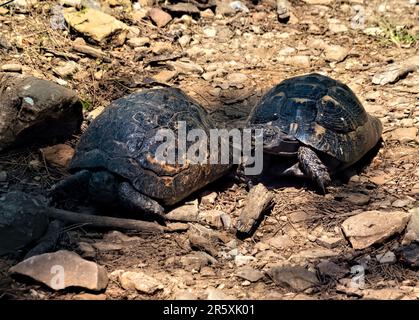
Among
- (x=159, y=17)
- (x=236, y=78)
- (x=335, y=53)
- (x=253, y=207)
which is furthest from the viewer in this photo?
(x=159, y=17)

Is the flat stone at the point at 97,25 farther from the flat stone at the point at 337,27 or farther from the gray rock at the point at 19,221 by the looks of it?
the gray rock at the point at 19,221

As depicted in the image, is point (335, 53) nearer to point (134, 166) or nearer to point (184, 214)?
point (184, 214)

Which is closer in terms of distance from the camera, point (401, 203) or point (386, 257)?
point (386, 257)

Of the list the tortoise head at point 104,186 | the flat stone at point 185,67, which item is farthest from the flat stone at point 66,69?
the tortoise head at point 104,186

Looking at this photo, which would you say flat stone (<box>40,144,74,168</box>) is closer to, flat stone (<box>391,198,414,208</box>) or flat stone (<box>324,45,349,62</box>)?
flat stone (<box>391,198,414,208</box>)

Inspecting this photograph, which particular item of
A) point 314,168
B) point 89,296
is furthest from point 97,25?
point 89,296

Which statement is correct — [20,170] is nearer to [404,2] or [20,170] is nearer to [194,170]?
[194,170]
